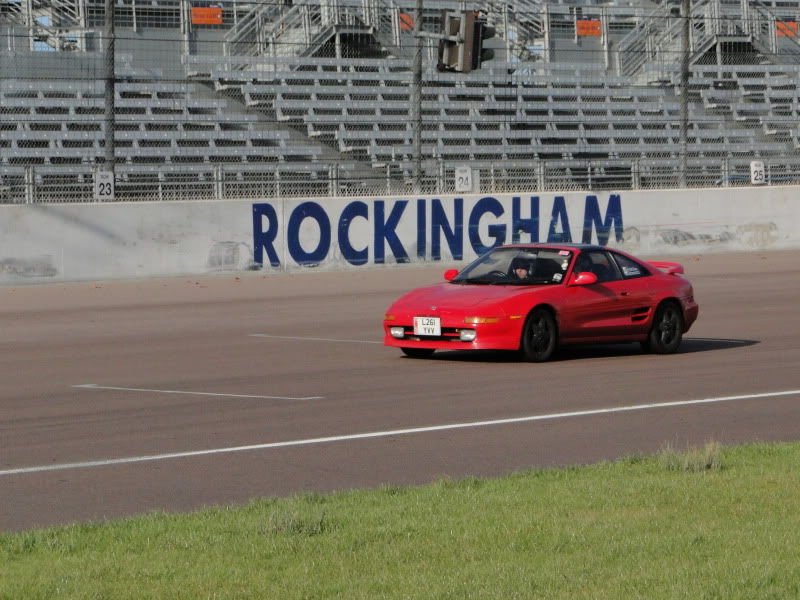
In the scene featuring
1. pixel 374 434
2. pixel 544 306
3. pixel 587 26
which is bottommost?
pixel 374 434

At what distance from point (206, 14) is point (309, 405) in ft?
81.9

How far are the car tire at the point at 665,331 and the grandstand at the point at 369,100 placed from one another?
937cm

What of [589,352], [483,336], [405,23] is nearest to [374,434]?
[483,336]

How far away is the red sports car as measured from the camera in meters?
13.2

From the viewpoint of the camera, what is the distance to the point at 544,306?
13438mm

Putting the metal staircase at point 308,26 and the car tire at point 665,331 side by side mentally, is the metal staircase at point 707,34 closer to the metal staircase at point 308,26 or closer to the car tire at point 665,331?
the metal staircase at point 308,26

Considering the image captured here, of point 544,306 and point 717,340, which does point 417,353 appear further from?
point 717,340

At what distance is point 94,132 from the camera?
94.5 feet

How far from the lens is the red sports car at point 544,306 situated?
1316cm

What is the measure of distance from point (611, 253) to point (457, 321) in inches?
91.7

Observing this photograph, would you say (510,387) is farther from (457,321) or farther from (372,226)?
(372,226)

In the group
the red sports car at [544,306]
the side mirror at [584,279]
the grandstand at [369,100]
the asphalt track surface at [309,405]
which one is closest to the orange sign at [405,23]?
the grandstand at [369,100]

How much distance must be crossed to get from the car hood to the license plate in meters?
0.10

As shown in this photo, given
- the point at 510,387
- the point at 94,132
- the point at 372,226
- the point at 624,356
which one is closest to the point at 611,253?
the point at 624,356
